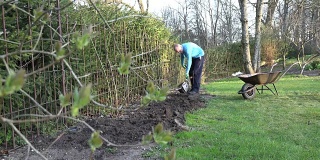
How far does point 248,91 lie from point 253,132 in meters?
3.25

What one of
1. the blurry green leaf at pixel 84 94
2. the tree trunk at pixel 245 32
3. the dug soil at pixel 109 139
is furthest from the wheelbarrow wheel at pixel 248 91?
the blurry green leaf at pixel 84 94

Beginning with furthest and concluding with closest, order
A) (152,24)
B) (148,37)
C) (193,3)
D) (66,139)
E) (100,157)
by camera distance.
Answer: (193,3) < (152,24) < (148,37) < (66,139) < (100,157)

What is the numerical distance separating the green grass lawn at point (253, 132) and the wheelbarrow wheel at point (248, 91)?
43 cm

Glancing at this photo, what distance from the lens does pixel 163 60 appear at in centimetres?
858

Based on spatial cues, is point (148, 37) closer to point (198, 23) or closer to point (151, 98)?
point (151, 98)

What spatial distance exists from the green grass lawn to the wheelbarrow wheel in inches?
16.9

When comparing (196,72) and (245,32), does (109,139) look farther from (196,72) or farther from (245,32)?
(245,32)

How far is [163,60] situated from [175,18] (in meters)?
23.9

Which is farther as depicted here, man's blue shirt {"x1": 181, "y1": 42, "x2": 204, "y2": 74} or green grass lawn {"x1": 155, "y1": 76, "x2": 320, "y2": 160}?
man's blue shirt {"x1": 181, "y1": 42, "x2": 204, "y2": 74}

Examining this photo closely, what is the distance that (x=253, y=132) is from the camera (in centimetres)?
431

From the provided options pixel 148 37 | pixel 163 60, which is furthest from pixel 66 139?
pixel 163 60

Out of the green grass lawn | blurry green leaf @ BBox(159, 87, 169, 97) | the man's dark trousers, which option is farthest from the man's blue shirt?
blurry green leaf @ BBox(159, 87, 169, 97)

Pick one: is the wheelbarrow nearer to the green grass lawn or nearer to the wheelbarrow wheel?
the wheelbarrow wheel

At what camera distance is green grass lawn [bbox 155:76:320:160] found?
3.39 m
